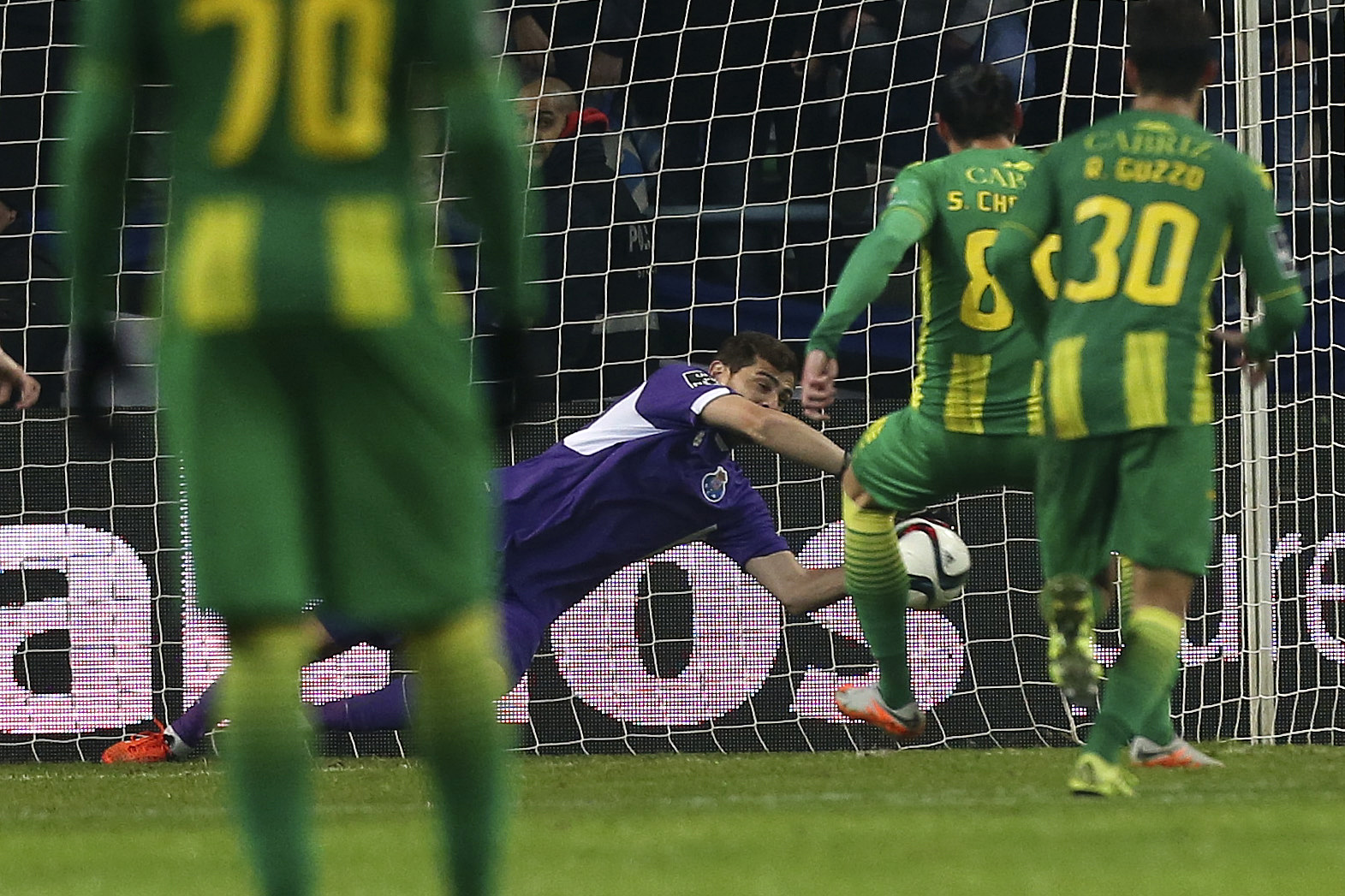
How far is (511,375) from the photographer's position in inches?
110

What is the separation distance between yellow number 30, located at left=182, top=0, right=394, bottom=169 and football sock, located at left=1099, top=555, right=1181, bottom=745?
8.83 feet

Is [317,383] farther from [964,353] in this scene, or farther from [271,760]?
[964,353]

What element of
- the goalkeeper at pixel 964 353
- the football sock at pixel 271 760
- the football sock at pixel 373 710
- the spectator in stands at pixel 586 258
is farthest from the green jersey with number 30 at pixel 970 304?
the football sock at pixel 271 760

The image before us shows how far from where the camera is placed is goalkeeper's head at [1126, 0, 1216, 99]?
4887mm

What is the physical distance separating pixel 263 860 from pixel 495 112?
3.05 feet

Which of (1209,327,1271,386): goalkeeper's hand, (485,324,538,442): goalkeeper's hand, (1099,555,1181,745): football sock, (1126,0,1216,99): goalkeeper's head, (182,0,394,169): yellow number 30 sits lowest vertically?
(1099,555,1181,745): football sock

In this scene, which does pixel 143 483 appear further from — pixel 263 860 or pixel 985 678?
pixel 263 860

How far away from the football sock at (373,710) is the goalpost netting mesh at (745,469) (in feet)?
1.88

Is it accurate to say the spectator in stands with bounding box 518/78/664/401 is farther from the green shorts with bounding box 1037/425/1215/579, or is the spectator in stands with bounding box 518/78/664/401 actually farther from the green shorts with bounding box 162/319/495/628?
the green shorts with bounding box 162/319/495/628

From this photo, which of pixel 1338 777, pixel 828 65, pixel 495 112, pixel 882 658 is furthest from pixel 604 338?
pixel 495 112

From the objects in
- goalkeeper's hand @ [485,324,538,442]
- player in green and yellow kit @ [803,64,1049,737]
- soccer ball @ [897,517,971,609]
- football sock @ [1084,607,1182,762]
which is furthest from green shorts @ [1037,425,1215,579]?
goalkeeper's hand @ [485,324,538,442]

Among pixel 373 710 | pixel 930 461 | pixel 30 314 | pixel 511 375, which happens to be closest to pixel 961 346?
pixel 930 461

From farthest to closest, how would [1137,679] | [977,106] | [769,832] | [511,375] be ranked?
[977,106], [1137,679], [769,832], [511,375]

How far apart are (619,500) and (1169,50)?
2.66 meters
